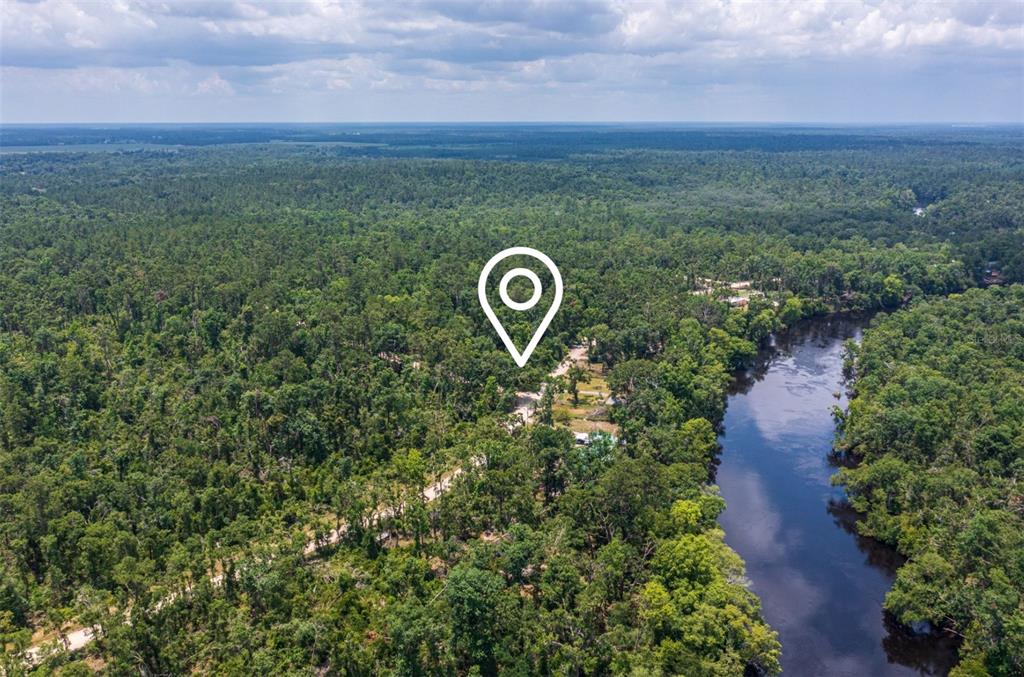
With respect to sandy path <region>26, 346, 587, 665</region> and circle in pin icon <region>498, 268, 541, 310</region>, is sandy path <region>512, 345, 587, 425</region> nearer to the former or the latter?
sandy path <region>26, 346, 587, 665</region>

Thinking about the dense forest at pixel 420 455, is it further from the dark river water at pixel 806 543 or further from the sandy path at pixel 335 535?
the dark river water at pixel 806 543

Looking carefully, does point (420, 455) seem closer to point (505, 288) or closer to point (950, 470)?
point (505, 288)

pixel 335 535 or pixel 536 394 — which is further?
pixel 536 394

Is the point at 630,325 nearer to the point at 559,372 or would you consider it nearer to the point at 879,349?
the point at 559,372

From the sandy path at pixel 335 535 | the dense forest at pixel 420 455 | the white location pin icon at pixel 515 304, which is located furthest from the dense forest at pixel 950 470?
the sandy path at pixel 335 535

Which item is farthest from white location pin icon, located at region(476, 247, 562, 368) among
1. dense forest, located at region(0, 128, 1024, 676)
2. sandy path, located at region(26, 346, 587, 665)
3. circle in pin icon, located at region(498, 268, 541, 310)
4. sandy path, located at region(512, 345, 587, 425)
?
sandy path, located at region(26, 346, 587, 665)

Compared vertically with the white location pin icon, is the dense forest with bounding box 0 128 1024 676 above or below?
below

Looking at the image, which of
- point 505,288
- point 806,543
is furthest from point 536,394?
point 806,543
